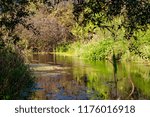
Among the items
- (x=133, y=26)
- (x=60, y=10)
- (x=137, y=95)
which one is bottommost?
(x=137, y=95)

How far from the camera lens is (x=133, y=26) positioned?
888 centimetres

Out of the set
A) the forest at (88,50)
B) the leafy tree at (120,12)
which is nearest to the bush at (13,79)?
the forest at (88,50)

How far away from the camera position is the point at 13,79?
54.4ft

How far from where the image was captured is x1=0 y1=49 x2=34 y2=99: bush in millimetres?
14325

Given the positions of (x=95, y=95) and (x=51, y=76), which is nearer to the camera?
(x=95, y=95)

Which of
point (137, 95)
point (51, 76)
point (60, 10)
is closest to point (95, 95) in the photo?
point (137, 95)

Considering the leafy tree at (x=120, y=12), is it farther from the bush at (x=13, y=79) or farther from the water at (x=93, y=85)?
the water at (x=93, y=85)

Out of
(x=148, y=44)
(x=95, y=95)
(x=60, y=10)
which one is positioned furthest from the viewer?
(x=60, y=10)

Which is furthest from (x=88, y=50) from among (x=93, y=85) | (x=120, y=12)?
(x=120, y=12)

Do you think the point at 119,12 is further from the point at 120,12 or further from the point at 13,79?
the point at 13,79

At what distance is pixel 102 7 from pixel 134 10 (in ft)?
2.36

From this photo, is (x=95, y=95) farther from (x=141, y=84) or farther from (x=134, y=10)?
(x=134, y=10)

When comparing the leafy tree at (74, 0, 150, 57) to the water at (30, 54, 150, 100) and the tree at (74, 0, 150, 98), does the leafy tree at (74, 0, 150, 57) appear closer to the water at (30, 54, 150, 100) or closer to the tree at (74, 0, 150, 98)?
the tree at (74, 0, 150, 98)

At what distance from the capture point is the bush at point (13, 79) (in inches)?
564
